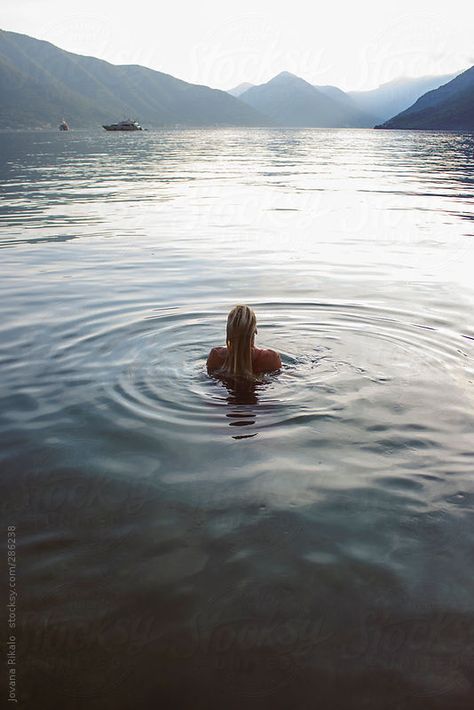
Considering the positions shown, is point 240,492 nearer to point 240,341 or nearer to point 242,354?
point 240,341

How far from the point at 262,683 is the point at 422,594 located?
4.75 ft

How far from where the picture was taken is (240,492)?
238 inches

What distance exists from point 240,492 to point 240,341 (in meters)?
2.45

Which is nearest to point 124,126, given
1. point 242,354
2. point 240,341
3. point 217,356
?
point 217,356

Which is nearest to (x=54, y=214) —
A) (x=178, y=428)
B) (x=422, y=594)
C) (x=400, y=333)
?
(x=400, y=333)

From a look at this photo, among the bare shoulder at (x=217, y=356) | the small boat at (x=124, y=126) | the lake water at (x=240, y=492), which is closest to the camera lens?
the lake water at (x=240, y=492)

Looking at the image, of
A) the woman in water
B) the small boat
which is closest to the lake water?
the woman in water

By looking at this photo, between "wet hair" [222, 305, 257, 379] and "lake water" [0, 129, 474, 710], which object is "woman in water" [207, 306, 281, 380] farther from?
"lake water" [0, 129, 474, 710]

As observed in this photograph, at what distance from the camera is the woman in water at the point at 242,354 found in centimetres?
758

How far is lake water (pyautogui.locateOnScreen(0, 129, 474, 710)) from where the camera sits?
3.99 meters

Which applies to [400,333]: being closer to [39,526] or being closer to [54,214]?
[39,526]

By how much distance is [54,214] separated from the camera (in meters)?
27.5

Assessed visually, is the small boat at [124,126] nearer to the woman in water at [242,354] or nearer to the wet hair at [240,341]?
the woman in water at [242,354]

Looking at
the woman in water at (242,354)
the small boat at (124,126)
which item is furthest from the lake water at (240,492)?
the small boat at (124,126)
